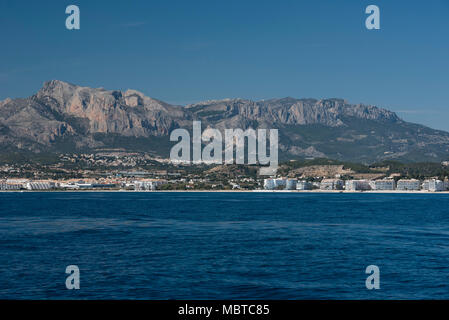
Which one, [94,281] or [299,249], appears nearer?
[94,281]

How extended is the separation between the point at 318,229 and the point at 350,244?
13.3 m

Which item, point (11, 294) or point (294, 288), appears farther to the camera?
point (294, 288)

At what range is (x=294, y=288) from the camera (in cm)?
2731

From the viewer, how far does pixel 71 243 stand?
45688 mm

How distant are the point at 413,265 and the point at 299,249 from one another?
32.4 feet

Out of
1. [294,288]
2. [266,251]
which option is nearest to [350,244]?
[266,251]
